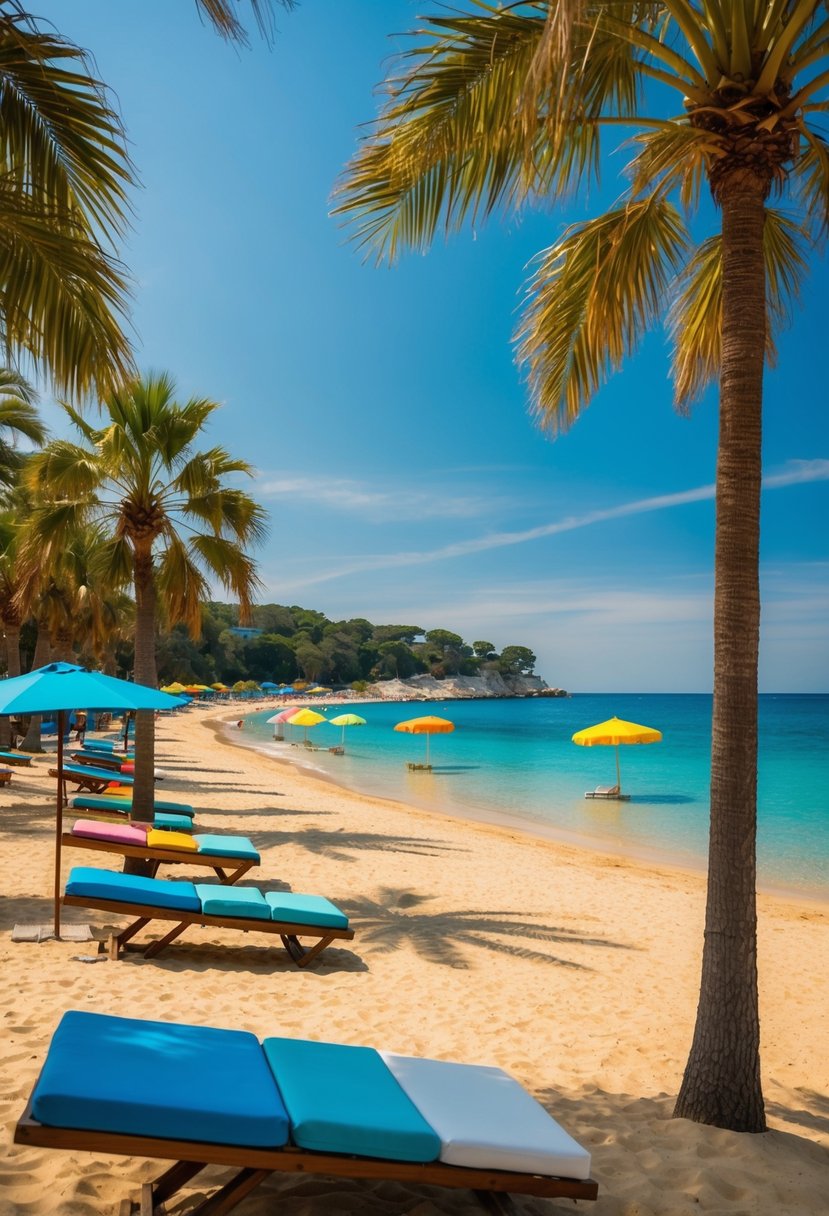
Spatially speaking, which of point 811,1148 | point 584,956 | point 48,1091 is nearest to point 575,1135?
point 811,1148

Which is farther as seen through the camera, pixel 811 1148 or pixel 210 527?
pixel 210 527

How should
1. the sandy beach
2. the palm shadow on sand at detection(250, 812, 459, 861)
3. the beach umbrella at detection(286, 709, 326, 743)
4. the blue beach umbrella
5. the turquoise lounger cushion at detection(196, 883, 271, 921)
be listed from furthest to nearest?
1. the beach umbrella at detection(286, 709, 326, 743)
2. the palm shadow on sand at detection(250, 812, 459, 861)
3. the turquoise lounger cushion at detection(196, 883, 271, 921)
4. the blue beach umbrella
5. the sandy beach

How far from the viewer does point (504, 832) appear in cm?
1867

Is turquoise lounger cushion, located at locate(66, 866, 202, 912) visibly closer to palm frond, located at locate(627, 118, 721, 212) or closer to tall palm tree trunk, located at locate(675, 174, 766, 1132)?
tall palm tree trunk, located at locate(675, 174, 766, 1132)

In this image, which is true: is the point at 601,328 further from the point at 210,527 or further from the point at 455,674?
the point at 455,674

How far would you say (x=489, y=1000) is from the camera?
6082 millimetres

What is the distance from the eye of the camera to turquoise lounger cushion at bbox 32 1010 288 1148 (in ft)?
8.33

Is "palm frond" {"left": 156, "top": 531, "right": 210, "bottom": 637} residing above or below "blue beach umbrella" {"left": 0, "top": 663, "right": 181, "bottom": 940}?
above

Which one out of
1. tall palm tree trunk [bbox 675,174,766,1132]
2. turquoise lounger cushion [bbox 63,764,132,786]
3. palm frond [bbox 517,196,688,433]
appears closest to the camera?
tall palm tree trunk [bbox 675,174,766,1132]

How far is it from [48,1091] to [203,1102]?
18.4 inches

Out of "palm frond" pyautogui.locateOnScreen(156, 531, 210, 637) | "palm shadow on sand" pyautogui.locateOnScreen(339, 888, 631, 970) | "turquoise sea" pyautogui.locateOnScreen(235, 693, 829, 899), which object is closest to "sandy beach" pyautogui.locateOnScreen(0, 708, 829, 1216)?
"palm shadow on sand" pyautogui.locateOnScreen(339, 888, 631, 970)

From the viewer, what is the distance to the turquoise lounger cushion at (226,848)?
794 cm

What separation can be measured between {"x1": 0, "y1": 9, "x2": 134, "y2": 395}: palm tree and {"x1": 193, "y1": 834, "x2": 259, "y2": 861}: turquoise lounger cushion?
4.32 m

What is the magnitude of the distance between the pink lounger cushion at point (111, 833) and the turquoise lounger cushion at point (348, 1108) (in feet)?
15.7
